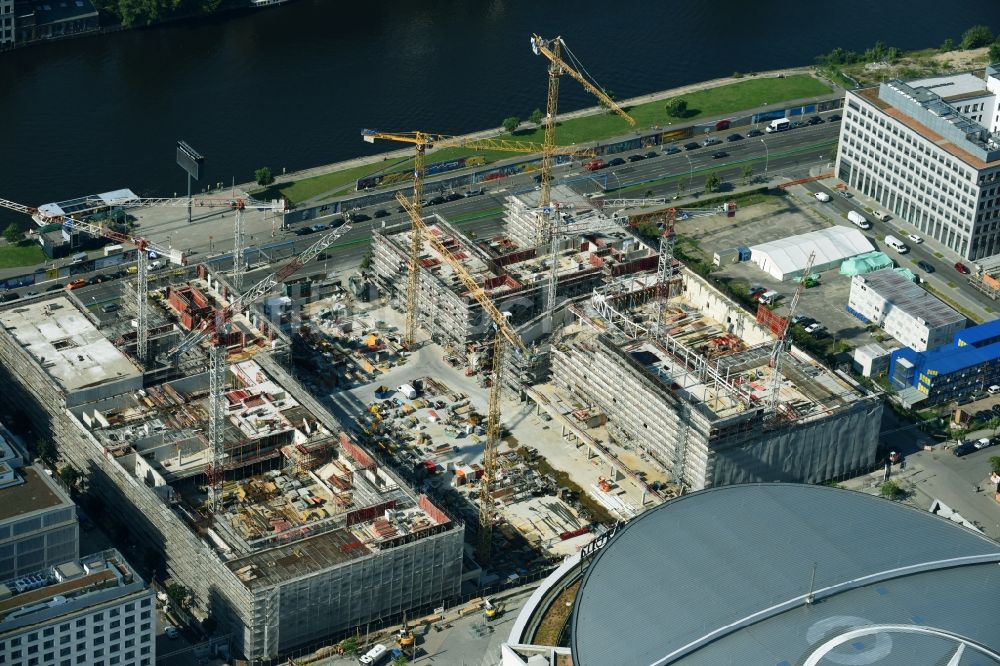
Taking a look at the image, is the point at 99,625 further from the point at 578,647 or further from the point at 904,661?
the point at 904,661

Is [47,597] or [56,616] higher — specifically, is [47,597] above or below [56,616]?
above

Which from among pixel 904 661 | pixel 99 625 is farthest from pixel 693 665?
pixel 99 625

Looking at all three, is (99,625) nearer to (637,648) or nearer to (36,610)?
(36,610)

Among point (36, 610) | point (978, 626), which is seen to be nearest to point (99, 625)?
point (36, 610)

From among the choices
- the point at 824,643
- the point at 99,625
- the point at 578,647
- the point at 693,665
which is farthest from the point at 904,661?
the point at 99,625

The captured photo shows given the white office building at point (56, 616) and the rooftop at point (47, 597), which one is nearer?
the white office building at point (56, 616)

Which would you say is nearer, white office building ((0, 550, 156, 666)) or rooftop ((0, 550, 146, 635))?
white office building ((0, 550, 156, 666))

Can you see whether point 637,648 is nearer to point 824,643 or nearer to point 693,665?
point 693,665

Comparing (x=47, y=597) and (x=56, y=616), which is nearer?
(x=56, y=616)
